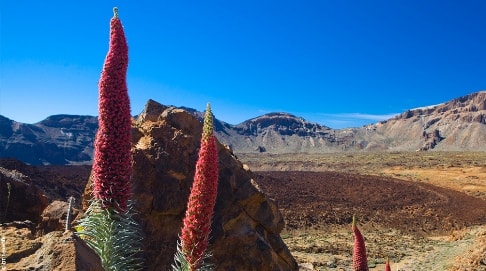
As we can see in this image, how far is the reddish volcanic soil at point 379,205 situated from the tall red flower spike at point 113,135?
30.7 meters

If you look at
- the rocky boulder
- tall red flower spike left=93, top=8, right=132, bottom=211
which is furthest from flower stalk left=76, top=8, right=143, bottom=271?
the rocky boulder

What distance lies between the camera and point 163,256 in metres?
7.98

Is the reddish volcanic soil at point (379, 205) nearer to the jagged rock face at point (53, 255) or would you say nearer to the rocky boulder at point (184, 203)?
the rocky boulder at point (184, 203)

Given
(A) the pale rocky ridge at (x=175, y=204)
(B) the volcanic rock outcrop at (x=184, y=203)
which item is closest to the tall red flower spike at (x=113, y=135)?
(A) the pale rocky ridge at (x=175, y=204)

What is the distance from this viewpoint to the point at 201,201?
349cm

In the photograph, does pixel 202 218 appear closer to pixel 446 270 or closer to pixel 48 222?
pixel 48 222

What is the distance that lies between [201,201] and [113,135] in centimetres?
95

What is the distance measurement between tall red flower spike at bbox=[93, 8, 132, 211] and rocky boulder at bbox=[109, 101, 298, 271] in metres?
4.27

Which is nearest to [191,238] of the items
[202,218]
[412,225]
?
[202,218]

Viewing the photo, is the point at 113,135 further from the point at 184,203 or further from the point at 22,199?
the point at 22,199

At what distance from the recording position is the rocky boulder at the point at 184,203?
813 cm

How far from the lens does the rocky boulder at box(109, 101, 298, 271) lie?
8133 millimetres

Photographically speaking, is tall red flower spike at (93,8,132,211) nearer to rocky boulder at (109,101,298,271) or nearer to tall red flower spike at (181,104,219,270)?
tall red flower spike at (181,104,219,270)

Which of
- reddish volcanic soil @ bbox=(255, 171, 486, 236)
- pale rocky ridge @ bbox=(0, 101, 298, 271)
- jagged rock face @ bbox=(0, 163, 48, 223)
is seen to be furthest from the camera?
reddish volcanic soil @ bbox=(255, 171, 486, 236)
